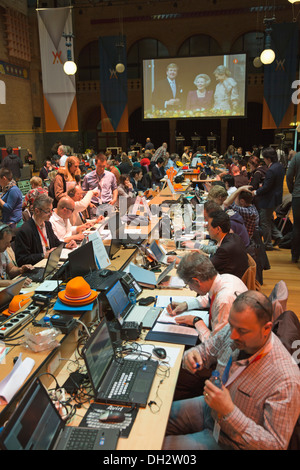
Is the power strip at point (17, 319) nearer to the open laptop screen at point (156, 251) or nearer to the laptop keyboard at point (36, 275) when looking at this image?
the laptop keyboard at point (36, 275)

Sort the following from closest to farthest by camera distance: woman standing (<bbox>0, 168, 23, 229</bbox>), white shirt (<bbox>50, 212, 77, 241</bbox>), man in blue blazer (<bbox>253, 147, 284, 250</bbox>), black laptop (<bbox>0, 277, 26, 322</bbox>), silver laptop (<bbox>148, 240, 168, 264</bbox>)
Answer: black laptop (<bbox>0, 277, 26, 322</bbox>), silver laptop (<bbox>148, 240, 168, 264</bbox>), white shirt (<bbox>50, 212, 77, 241</bbox>), woman standing (<bbox>0, 168, 23, 229</bbox>), man in blue blazer (<bbox>253, 147, 284, 250</bbox>)

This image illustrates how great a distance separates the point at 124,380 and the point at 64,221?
2.77 meters

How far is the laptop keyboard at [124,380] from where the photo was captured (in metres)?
2.22

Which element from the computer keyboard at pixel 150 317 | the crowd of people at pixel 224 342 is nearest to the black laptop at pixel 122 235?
the crowd of people at pixel 224 342

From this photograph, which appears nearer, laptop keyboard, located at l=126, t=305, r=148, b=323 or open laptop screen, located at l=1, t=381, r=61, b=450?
open laptop screen, located at l=1, t=381, r=61, b=450

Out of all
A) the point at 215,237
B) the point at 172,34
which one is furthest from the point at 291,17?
the point at 215,237

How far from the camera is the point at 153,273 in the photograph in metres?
4.05

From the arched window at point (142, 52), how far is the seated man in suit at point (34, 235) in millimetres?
18535

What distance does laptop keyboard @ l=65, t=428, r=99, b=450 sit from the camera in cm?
183

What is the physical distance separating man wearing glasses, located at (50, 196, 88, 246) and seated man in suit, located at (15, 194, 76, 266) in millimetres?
360

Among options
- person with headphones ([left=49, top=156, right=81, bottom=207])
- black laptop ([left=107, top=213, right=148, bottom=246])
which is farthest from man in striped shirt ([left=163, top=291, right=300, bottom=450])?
person with headphones ([left=49, top=156, right=81, bottom=207])

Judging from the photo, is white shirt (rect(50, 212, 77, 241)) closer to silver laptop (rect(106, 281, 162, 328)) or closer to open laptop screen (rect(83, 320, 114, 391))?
silver laptop (rect(106, 281, 162, 328))
